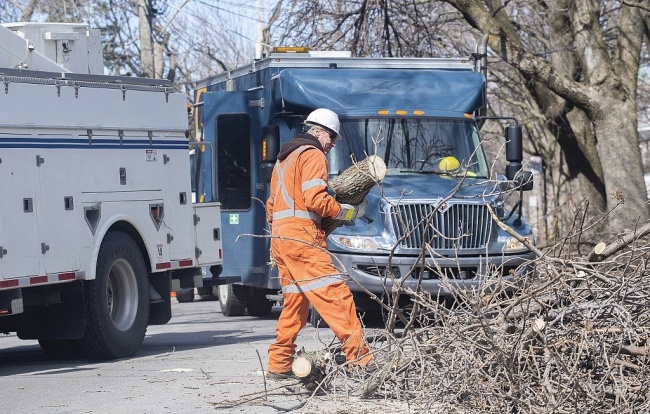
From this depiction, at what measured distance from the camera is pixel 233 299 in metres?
14.4

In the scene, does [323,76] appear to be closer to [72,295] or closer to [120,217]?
[120,217]

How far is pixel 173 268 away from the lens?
11.1 meters

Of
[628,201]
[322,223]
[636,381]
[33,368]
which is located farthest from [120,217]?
[628,201]

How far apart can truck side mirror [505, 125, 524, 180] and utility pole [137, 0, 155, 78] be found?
37.4 ft

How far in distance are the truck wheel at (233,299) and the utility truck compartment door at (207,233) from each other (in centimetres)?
254

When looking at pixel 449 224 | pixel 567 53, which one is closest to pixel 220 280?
pixel 449 224

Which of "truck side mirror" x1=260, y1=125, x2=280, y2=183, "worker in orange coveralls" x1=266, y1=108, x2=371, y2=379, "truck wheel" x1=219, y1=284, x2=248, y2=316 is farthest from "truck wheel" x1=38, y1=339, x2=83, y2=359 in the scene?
"truck wheel" x1=219, y1=284, x2=248, y2=316

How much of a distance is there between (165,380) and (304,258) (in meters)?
1.64

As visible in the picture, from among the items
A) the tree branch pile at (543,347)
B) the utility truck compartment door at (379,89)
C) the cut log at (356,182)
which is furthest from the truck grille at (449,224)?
the tree branch pile at (543,347)

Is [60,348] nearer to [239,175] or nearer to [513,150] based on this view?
[239,175]

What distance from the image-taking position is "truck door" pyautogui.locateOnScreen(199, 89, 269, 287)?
12945mm

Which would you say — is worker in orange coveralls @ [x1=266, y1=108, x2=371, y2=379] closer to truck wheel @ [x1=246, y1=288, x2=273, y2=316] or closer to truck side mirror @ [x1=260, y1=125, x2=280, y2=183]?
truck side mirror @ [x1=260, y1=125, x2=280, y2=183]

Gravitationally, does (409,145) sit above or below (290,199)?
above

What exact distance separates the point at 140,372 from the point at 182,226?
2.40 meters
